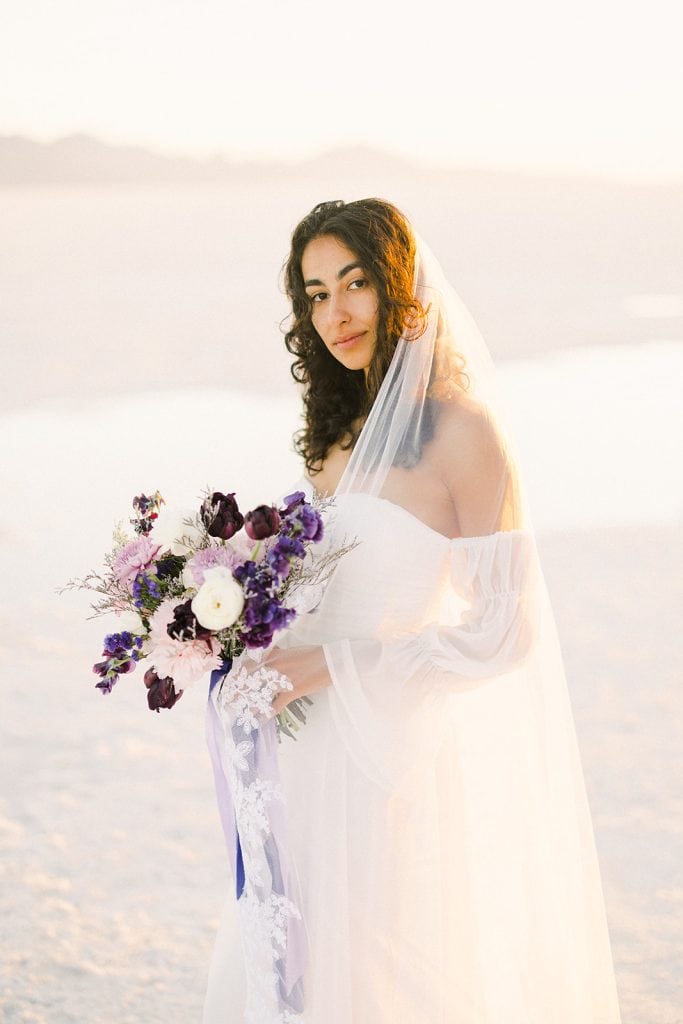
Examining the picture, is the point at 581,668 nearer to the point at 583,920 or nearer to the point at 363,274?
the point at 583,920

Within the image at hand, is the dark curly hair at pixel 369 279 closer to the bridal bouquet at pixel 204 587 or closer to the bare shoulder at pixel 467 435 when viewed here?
the bare shoulder at pixel 467 435

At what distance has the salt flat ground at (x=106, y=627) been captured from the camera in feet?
11.6

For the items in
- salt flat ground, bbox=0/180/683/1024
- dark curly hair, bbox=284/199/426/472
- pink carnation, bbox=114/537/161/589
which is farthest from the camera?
salt flat ground, bbox=0/180/683/1024

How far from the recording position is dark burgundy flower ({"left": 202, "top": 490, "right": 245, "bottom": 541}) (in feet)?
5.96

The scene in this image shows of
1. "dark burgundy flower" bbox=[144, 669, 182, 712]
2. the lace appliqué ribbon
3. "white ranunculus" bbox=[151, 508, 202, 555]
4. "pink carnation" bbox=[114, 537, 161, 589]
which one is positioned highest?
"white ranunculus" bbox=[151, 508, 202, 555]

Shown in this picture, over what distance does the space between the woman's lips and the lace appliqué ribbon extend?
70 cm

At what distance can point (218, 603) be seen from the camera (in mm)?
1688

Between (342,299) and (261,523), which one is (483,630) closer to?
(261,523)

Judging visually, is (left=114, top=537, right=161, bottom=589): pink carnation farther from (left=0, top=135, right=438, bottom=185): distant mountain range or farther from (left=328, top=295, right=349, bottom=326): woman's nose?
(left=0, top=135, right=438, bottom=185): distant mountain range

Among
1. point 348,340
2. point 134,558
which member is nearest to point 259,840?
point 134,558

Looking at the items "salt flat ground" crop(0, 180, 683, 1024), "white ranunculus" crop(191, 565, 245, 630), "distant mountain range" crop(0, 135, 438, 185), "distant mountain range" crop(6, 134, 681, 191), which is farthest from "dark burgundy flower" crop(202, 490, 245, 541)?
"distant mountain range" crop(6, 134, 681, 191)

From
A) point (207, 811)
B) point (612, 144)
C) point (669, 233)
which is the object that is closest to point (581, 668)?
point (207, 811)

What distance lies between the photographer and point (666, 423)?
33.5ft

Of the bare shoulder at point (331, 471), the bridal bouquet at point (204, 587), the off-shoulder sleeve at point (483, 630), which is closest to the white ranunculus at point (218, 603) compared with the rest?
the bridal bouquet at point (204, 587)
